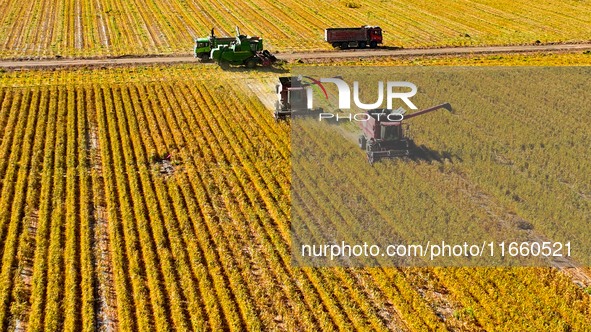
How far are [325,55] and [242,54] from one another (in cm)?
769

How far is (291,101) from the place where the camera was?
32.7 m

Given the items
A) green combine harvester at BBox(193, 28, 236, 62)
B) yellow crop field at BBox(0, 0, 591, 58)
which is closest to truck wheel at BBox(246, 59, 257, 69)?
green combine harvester at BBox(193, 28, 236, 62)

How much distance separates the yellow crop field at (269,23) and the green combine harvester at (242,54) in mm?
5857

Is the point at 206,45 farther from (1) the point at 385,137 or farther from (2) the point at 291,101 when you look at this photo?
(1) the point at 385,137

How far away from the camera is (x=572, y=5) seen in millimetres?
67062

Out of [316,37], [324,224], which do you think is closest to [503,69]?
[316,37]

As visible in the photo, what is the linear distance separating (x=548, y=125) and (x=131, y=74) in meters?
26.3

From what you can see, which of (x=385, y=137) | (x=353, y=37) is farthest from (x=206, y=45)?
(x=385, y=137)

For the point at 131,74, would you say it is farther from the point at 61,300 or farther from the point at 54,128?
the point at 61,300

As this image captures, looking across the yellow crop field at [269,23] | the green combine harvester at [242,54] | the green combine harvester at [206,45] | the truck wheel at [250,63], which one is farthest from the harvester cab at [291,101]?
the yellow crop field at [269,23]

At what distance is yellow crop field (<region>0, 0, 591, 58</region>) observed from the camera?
A: 52.2m

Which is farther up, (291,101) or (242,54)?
(291,101)

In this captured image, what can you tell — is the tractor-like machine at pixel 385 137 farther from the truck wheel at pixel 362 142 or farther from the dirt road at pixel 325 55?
the dirt road at pixel 325 55

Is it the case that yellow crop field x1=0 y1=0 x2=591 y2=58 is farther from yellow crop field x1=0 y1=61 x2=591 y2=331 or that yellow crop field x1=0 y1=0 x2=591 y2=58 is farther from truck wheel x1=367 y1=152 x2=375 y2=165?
truck wheel x1=367 y1=152 x2=375 y2=165
